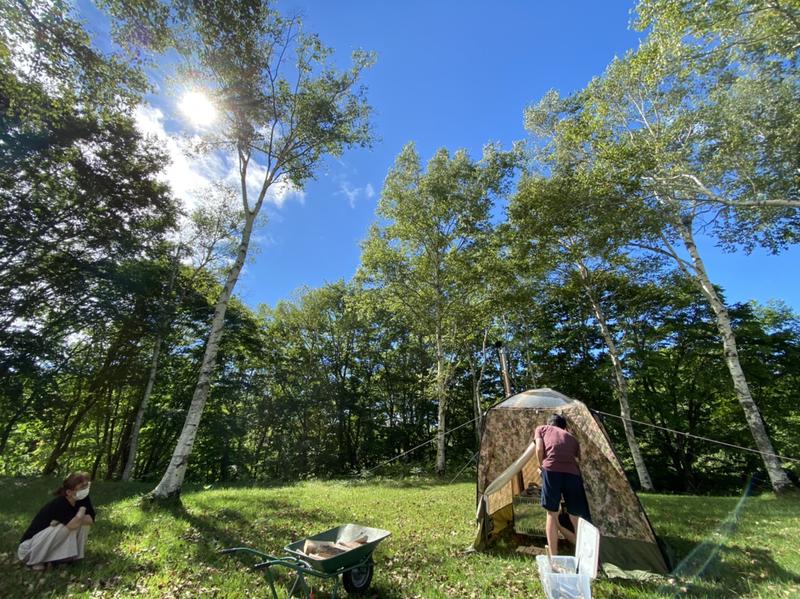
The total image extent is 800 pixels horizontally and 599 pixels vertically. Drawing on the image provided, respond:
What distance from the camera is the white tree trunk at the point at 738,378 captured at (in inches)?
386

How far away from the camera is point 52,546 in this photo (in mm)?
4258

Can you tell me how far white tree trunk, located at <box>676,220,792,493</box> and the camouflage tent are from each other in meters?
6.79

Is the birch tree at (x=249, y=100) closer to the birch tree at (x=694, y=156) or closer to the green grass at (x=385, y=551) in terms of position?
the green grass at (x=385, y=551)

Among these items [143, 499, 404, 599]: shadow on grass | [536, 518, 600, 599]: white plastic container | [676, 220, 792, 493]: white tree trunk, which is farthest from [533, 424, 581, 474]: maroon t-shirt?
[676, 220, 792, 493]: white tree trunk

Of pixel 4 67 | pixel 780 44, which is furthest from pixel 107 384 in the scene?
pixel 780 44

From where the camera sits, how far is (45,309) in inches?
492

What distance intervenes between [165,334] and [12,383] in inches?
197

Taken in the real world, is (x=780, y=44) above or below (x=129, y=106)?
above

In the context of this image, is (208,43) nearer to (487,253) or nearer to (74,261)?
(74,261)

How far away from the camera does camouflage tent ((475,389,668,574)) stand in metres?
4.58

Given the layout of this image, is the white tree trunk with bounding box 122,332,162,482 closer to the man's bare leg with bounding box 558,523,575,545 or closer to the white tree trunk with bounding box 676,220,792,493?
the man's bare leg with bounding box 558,523,575,545

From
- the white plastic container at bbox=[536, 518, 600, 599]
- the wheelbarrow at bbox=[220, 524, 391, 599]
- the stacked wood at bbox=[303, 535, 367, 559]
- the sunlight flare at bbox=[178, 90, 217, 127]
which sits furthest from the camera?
the sunlight flare at bbox=[178, 90, 217, 127]

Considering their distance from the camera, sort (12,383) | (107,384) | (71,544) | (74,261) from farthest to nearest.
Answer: (107,384)
(74,261)
(12,383)
(71,544)

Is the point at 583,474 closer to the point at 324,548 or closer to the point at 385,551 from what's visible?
the point at 385,551
